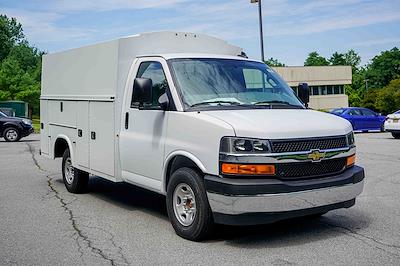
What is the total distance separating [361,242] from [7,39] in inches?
3894

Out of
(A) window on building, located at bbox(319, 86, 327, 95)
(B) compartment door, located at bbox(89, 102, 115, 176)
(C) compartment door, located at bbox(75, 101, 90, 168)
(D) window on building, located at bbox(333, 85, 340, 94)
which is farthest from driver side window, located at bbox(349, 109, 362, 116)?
(D) window on building, located at bbox(333, 85, 340, 94)

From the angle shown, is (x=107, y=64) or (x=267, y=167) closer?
(x=267, y=167)

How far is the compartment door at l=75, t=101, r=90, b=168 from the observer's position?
324 inches

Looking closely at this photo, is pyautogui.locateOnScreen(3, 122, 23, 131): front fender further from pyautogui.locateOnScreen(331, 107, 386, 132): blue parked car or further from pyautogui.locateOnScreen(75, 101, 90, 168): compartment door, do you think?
pyautogui.locateOnScreen(331, 107, 386, 132): blue parked car

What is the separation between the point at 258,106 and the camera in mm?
6285

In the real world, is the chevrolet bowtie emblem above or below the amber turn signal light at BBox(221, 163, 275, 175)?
above

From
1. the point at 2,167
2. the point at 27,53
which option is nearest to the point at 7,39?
the point at 27,53

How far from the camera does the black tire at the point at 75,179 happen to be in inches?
356

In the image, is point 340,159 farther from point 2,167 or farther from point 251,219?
point 2,167

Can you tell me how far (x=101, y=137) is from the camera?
25.3 feet

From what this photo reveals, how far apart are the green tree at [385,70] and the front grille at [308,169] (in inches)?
4260

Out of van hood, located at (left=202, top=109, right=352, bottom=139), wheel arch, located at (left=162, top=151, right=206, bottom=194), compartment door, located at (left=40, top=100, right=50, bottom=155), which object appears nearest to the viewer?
van hood, located at (left=202, top=109, right=352, bottom=139)

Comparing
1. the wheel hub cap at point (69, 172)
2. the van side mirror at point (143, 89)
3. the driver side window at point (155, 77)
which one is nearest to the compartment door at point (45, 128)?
the wheel hub cap at point (69, 172)

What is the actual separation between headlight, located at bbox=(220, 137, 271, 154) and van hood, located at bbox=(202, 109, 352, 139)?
0.05 m
